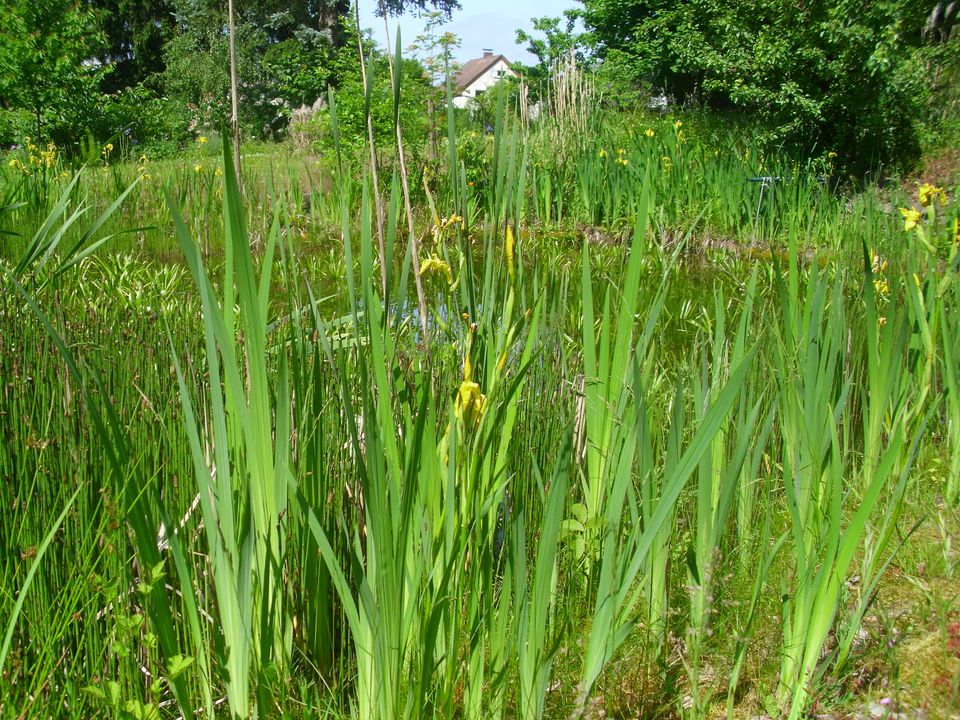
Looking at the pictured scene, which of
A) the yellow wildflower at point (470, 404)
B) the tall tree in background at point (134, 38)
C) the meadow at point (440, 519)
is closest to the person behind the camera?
the meadow at point (440, 519)

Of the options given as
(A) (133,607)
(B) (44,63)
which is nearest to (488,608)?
(A) (133,607)

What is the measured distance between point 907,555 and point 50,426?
171cm

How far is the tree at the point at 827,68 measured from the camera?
8188 millimetres

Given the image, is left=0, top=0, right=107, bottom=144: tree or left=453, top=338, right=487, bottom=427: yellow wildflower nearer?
left=453, top=338, right=487, bottom=427: yellow wildflower

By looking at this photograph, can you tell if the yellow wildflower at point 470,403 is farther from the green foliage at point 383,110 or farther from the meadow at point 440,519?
the green foliage at point 383,110

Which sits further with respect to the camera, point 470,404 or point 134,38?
point 134,38

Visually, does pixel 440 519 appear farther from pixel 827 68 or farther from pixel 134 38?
pixel 134 38

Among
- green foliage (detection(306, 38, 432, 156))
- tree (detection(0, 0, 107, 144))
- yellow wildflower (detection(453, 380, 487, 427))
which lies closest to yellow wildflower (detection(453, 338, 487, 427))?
yellow wildflower (detection(453, 380, 487, 427))

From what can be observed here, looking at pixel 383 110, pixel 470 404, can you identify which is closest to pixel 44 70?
pixel 383 110

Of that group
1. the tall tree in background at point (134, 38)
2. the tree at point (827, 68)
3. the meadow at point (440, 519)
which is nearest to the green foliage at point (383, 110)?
the tree at point (827, 68)

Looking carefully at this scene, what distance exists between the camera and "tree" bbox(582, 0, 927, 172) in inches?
322

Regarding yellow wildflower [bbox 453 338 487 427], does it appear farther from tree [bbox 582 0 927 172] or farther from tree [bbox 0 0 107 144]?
tree [bbox 0 0 107 144]

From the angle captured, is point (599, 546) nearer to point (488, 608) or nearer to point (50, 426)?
point (488, 608)

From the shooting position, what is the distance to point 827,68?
8539mm
